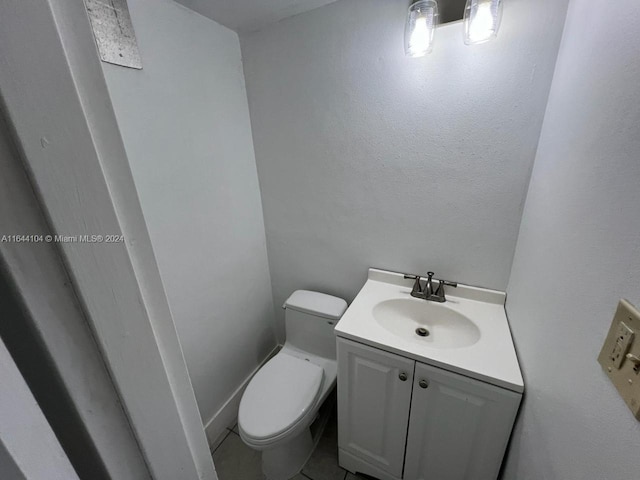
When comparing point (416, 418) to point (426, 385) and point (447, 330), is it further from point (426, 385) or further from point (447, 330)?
point (447, 330)

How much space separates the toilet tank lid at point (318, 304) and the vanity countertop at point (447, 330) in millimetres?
230

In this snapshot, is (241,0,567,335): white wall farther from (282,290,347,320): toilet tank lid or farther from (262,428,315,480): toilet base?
(262,428,315,480): toilet base

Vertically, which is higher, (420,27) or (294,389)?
(420,27)

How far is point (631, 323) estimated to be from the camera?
16.6 inches

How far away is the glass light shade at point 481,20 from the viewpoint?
2.85 feet

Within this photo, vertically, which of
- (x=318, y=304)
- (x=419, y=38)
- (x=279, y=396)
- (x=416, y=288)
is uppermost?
(x=419, y=38)

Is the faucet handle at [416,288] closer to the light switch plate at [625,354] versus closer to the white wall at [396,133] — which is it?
the white wall at [396,133]

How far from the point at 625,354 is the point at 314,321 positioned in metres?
1.22

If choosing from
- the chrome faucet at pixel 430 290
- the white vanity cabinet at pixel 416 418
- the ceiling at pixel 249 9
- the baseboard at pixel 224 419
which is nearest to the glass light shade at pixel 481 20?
the ceiling at pixel 249 9

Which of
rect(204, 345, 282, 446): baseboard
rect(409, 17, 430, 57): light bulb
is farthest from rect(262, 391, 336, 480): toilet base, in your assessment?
rect(409, 17, 430, 57): light bulb

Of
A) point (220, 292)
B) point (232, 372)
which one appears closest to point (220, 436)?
point (232, 372)

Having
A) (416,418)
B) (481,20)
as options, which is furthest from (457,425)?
(481,20)

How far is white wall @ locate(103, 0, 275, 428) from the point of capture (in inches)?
39.3

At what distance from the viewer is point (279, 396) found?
1233 mm
